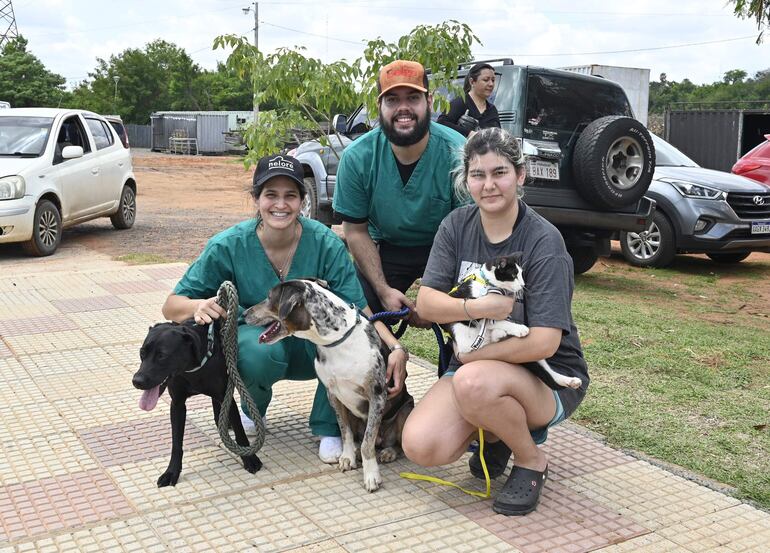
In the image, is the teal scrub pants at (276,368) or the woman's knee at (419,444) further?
the teal scrub pants at (276,368)

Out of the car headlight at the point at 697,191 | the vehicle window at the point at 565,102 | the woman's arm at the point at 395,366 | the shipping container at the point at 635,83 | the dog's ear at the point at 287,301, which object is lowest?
the woman's arm at the point at 395,366

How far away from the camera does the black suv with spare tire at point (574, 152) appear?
8008mm

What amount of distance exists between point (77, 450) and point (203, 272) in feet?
3.52

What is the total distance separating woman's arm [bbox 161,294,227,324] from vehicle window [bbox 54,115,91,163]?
8154 millimetres

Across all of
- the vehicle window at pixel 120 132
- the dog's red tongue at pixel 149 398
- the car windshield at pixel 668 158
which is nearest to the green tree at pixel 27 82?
the vehicle window at pixel 120 132

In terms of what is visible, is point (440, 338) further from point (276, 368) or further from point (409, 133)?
point (409, 133)

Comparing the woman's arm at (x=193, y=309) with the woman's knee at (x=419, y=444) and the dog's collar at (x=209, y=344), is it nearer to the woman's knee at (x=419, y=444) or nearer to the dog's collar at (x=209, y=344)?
the dog's collar at (x=209, y=344)

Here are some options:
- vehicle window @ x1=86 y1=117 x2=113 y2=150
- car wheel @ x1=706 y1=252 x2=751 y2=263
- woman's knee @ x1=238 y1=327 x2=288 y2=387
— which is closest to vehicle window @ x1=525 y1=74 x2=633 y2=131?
car wheel @ x1=706 y1=252 x2=751 y2=263

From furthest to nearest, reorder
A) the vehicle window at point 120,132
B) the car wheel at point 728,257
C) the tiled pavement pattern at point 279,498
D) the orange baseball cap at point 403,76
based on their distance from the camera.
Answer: the vehicle window at point 120,132
the car wheel at point 728,257
the orange baseball cap at point 403,76
the tiled pavement pattern at point 279,498

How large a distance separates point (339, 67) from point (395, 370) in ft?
13.9

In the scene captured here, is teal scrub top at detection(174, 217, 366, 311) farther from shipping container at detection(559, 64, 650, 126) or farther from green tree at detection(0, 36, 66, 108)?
green tree at detection(0, 36, 66, 108)

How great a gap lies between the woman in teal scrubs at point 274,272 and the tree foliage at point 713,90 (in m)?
36.8

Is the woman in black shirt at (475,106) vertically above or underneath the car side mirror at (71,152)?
above

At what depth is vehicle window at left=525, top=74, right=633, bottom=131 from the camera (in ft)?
26.8
